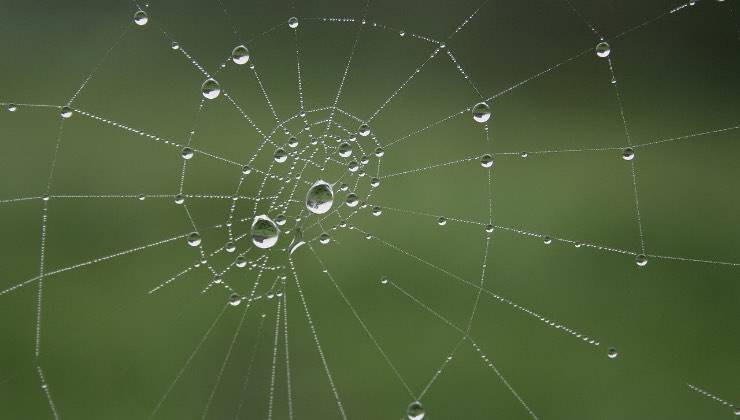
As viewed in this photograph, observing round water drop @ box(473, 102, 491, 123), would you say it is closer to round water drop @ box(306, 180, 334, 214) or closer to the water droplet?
round water drop @ box(306, 180, 334, 214)

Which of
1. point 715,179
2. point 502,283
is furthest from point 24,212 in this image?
point 715,179

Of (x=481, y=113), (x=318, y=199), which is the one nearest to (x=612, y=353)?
(x=481, y=113)

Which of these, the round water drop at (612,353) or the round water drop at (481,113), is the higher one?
the round water drop at (481,113)

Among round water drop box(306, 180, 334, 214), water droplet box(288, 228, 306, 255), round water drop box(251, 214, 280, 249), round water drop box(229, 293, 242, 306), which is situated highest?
round water drop box(306, 180, 334, 214)

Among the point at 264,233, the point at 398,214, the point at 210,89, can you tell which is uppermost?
the point at 398,214

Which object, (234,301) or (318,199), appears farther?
(234,301)

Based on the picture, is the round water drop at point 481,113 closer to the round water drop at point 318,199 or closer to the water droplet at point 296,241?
the round water drop at point 318,199

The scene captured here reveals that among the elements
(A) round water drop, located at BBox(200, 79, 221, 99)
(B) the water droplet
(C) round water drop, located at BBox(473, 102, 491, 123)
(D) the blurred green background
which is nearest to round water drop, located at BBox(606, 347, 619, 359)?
(D) the blurred green background

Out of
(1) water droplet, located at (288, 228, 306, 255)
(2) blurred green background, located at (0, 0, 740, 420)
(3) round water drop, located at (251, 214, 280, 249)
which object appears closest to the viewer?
(3) round water drop, located at (251, 214, 280, 249)

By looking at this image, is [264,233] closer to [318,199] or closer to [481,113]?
[318,199]

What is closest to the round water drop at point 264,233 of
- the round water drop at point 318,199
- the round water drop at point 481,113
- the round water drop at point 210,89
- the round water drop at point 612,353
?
the round water drop at point 318,199
